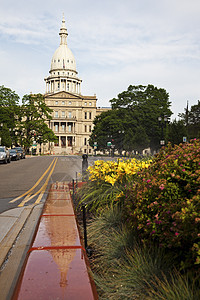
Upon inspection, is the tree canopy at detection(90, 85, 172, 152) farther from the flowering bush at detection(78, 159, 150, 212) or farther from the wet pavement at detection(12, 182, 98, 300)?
the wet pavement at detection(12, 182, 98, 300)

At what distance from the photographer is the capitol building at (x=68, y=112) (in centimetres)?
14338

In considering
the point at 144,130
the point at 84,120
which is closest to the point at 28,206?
the point at 144,130

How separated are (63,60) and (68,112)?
33.2m

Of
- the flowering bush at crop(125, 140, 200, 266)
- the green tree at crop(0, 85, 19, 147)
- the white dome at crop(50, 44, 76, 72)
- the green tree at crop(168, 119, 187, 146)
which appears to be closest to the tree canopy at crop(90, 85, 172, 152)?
the green tree at crop(168, 119, 187, 146)

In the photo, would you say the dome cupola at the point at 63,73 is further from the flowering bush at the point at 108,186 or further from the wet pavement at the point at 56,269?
the wet pavement at the point at 56,269

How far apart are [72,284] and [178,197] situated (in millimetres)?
1613

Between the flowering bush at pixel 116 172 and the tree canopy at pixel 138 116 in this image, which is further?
the tree canopy at pixel 138 116

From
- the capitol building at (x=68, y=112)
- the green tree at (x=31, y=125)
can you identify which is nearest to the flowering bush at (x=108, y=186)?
the green tree at (x=31, y=125)

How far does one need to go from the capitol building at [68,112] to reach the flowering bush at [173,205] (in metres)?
131

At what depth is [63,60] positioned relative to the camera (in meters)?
163

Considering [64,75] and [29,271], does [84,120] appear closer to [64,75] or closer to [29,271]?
[64,75]

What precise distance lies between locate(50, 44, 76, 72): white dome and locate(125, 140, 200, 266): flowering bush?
531 ft

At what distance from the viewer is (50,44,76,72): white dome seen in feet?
528

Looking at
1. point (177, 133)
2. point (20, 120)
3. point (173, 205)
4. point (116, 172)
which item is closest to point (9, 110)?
point (20, 120)
